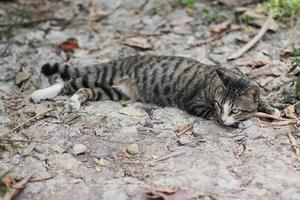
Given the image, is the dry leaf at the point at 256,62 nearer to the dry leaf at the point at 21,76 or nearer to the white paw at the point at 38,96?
the white paw at the point at 38,96

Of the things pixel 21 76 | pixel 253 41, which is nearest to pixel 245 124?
pixel 253 41

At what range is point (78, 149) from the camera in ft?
14.8

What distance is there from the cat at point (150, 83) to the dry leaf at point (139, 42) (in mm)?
602

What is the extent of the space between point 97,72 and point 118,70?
23 cm

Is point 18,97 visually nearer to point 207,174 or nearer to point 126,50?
point 126,50

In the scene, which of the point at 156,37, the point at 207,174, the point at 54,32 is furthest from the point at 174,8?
the point at 207,174

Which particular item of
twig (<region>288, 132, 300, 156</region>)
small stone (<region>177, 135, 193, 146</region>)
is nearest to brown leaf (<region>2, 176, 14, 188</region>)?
small stone (<region>177, 135, 193, 146</region>)

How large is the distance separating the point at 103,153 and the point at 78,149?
0.72 ft

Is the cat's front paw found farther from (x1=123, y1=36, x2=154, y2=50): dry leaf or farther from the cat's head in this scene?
the cat's head

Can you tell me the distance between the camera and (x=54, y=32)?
6.66 metres

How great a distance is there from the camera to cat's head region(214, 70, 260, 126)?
4.82 m

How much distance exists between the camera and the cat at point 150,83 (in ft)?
17.0

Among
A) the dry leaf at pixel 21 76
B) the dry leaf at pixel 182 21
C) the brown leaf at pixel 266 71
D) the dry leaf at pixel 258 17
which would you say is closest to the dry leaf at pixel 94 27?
the dry leaf at pixel 182 21

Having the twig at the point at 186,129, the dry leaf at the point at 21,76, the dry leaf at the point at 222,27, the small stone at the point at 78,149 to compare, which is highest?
the dry leaf at the point at 222,27
